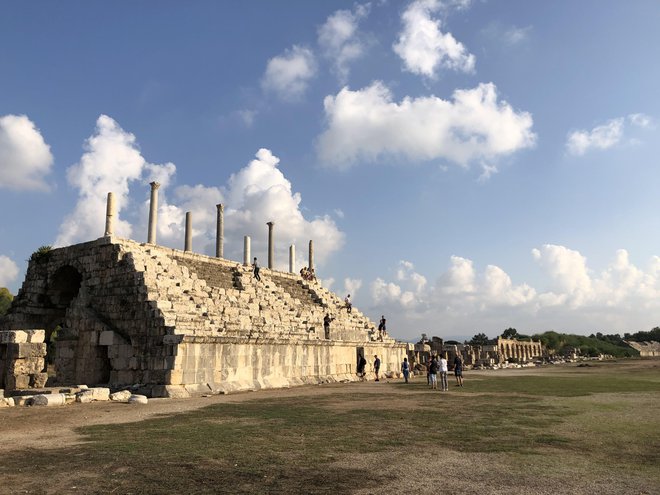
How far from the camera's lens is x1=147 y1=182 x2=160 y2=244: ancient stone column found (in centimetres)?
3017

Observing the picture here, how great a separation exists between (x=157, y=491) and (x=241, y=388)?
48.7 feet

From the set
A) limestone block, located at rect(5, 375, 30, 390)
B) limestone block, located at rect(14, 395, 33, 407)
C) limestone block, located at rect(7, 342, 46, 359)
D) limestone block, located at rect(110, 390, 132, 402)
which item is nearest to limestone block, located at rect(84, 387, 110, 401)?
limestone block, located at rect(110, 390, 132, 402)

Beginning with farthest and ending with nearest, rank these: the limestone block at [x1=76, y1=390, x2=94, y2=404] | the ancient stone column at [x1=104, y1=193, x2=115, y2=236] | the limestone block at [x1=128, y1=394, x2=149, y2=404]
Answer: the ancient stone column at [x1=104, y1=193, x2=115, y2=236]
the limestone block at [x1=128, y1=394, x2=149, y2=404]
the limestone block at [x1=76, y1=390, x2=94, y2=404]

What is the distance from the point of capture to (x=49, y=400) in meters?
14.8

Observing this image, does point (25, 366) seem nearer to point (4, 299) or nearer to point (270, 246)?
point (270, 246)

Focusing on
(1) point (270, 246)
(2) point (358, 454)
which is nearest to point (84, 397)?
(2) point (358, 454)

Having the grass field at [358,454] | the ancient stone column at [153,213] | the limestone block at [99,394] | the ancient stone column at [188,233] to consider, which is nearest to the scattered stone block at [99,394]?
the limestone block at [99,394]

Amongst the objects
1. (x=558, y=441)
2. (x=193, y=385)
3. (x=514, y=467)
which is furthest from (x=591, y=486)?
(x=193, y=385)

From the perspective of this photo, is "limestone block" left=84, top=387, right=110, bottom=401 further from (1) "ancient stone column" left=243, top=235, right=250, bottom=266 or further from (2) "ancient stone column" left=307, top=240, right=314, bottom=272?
(2) "ancient stone column" left=307, top=240, right=314, bottom=272

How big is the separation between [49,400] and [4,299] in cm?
3817

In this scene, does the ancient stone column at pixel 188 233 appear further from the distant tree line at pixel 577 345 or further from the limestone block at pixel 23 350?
the distant tree line at pixel 577 345

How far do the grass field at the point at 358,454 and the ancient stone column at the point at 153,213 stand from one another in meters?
18.6

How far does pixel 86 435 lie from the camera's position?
9.58 m

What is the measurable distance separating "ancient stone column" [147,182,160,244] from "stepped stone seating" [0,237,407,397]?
2.14 meters
